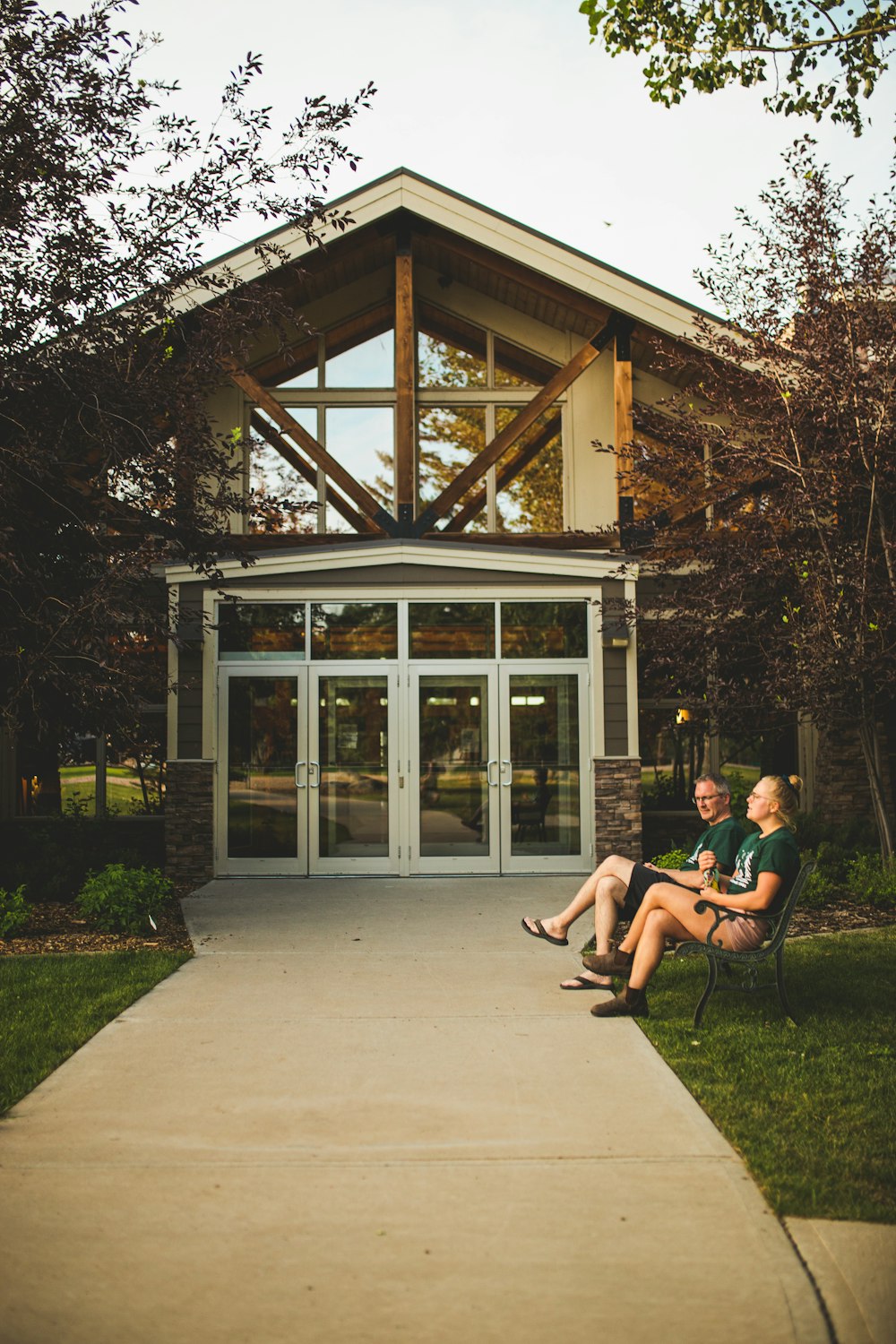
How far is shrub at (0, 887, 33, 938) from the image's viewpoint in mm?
8727

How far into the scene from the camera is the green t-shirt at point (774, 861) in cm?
612

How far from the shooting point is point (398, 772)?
11.9 m

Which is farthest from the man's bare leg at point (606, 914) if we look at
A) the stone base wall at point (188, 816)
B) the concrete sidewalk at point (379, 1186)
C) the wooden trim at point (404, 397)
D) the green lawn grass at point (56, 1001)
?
the wooden trim at point (404, 397)

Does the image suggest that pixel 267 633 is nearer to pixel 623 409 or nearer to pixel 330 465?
pixel 330 465

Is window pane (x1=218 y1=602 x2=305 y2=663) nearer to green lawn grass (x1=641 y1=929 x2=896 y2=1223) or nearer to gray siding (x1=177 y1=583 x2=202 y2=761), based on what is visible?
gray siding (x1=177 y1=583 x2=202 y2=761)

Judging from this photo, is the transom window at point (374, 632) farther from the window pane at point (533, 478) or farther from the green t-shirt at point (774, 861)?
the green t-shirt at point (774, 861)

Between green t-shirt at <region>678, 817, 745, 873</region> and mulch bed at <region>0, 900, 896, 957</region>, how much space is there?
2280 millimetres

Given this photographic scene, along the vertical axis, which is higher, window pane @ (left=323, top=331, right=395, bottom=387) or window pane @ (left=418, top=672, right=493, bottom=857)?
window pane @ (left=323, top=331, right=395, bottom=387)

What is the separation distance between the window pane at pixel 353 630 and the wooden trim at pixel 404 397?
1312mm

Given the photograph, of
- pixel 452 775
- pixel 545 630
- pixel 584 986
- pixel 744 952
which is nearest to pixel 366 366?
pixel 545 630

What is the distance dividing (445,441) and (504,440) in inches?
60.0

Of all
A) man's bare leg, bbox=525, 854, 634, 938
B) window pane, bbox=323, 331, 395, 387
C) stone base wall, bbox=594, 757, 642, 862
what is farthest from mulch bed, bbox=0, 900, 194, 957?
window pane, bbox=323, 331, 395, 387

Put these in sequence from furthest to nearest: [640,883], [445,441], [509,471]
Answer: [445,441] → [509,471] → [640,883]

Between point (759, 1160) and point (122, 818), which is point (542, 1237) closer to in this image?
point (759, 1160)
